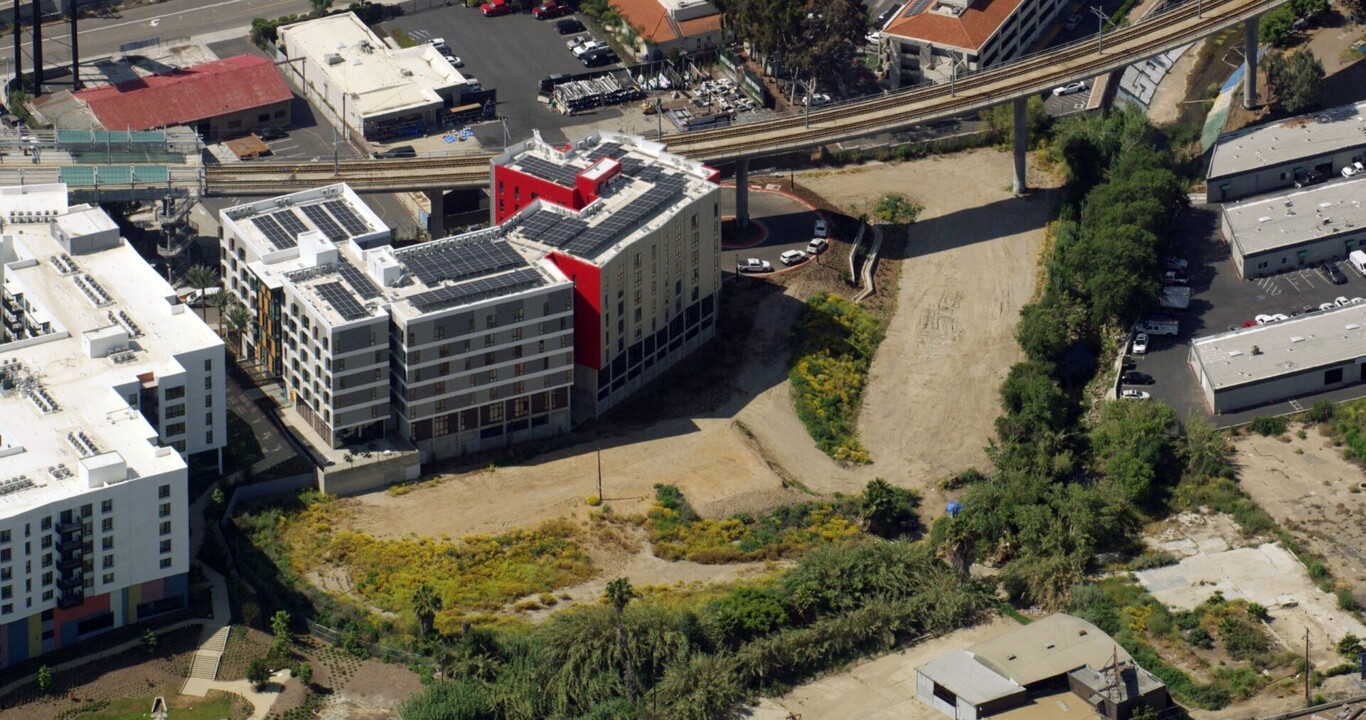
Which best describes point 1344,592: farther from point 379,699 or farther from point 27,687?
point 27,687

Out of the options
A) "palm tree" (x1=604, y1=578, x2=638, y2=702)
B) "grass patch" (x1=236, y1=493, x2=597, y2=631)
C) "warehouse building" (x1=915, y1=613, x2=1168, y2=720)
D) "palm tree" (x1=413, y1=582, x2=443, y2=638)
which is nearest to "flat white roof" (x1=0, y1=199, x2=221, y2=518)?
"grass patch" (x1=236, y1=493, x2=597, y2=631)

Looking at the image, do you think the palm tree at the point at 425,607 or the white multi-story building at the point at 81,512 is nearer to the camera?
the white multi-story building at the point at 81,512

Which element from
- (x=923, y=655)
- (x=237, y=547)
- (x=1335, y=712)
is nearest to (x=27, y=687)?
(x=237, y=547)

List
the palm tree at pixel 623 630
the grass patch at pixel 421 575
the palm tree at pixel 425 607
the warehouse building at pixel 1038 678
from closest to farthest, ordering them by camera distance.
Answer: the warehouse building at pixel 1038 678, the palm tree at pixel 623 630, the palm tree at pixel 425 607, the grass patch at pixel 421 575

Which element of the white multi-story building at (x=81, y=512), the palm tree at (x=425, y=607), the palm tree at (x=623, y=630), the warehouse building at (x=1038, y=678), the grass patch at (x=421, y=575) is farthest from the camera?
the grass patch at (x=421, y=575)

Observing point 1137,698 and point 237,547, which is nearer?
point 1137,698

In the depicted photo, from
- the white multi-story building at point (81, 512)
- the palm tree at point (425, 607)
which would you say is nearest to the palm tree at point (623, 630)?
the palm tree at point (425, 607)

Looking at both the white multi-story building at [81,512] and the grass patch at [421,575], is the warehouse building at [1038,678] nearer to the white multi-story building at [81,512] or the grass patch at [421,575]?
the grass patch at [421,575]

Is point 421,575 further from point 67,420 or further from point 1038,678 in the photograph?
point 1038,678
